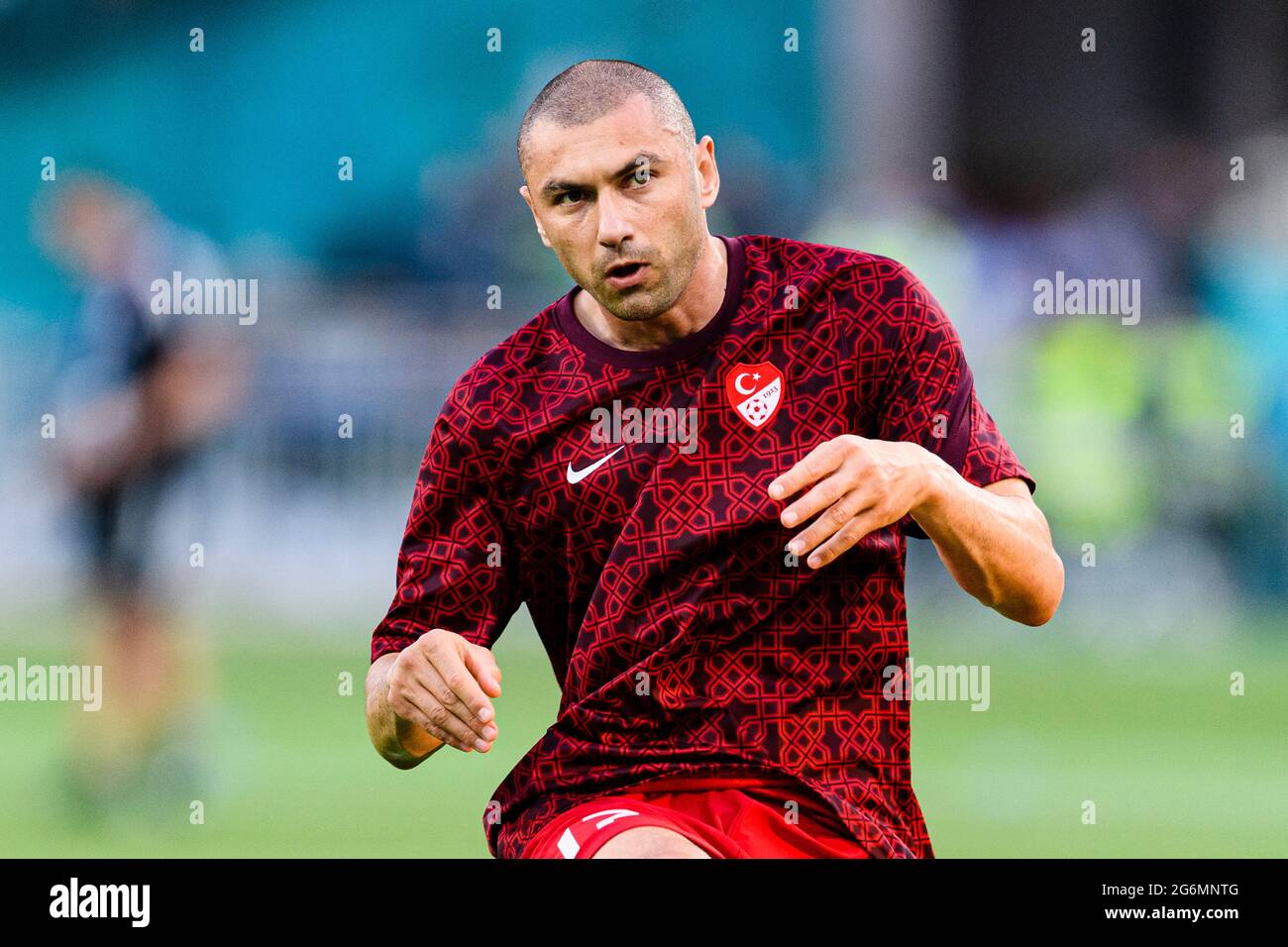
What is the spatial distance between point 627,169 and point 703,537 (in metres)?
0.60

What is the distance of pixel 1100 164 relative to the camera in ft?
34.8

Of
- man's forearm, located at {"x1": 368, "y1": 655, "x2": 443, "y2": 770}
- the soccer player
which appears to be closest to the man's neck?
the soccer player

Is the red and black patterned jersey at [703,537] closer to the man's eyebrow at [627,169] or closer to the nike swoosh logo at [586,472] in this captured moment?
the nike swoosh logo at [586,472]

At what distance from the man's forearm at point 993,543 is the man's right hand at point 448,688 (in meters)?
0.68

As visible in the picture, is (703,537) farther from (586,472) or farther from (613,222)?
(613,222)

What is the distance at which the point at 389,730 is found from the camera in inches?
108

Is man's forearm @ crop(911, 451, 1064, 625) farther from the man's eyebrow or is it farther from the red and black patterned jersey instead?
the man's eyebrow

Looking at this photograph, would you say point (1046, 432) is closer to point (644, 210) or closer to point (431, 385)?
point (431, 385)

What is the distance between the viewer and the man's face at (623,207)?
2740 mm

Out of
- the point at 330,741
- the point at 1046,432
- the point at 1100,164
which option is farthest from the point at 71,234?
the point at 1100,164

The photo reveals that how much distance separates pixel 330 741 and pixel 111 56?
5.66 meters

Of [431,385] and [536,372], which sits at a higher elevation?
[431,385]

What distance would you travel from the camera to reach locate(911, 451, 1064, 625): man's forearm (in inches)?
97.5

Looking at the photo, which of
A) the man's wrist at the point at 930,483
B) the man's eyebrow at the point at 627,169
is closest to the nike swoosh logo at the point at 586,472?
the man's eyebrow at the point at 627,169
